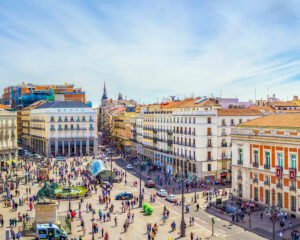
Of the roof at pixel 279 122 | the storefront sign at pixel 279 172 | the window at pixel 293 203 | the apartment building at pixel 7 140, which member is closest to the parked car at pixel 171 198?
the roof at pixel 279 122

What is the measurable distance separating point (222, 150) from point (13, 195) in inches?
1377

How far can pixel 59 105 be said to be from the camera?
94.5 metres

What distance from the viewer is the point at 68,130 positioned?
93250 mm

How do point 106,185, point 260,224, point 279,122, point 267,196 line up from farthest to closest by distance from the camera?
point 106,185 → point 279,122 → point 267,196 → point 260,224

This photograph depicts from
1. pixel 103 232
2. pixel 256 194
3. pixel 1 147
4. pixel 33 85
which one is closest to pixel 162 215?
pixel 103 232

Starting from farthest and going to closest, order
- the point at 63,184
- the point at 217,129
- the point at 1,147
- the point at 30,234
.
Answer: the point at 1,147 → the point at 217,129 → the point at 63,184 → the point at 30,234

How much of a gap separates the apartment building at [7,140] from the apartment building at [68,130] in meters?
17.6

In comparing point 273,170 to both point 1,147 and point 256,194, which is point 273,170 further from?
point 1,147

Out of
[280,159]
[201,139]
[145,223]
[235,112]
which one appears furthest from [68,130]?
[280,159]

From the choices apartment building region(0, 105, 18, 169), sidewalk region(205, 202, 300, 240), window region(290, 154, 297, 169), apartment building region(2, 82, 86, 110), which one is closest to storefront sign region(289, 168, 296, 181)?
window region(290, 154, 297, 169)

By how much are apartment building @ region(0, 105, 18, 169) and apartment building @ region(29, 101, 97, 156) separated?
17647 millimetres

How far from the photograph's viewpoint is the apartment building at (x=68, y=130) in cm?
9244

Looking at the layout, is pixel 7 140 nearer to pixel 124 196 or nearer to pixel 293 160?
pixel 124 196

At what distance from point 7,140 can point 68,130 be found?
22126 mm
